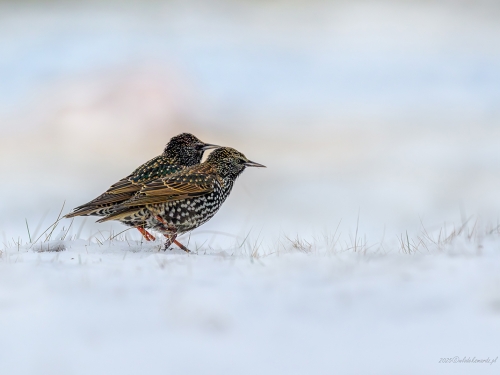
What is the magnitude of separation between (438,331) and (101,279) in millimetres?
2604

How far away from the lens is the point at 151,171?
29.0ft

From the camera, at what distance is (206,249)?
25.4 feet

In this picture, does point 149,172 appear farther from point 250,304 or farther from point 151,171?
point 250,304

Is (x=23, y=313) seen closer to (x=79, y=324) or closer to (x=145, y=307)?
(x=79, y=324)

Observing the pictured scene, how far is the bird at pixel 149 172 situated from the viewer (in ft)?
26.8

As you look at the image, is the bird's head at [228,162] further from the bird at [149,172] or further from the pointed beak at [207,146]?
the pointed beak at [207,146]

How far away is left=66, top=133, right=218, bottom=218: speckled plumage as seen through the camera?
8156mm

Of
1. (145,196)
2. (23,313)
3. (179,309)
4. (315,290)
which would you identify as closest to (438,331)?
(315,290)

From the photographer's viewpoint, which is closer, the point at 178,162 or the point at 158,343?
the point at 158,343

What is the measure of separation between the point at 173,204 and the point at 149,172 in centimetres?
110

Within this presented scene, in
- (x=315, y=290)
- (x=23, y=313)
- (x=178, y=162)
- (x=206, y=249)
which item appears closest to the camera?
(x=23, y=313)

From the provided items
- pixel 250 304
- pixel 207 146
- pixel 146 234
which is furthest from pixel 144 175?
pixel 250 304

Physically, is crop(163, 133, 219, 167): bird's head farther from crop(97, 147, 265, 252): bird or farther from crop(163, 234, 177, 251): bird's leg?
crop(163, 234, 177, 251): bird's leg

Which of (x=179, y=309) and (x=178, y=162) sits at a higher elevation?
(x=178, y=162)
